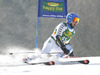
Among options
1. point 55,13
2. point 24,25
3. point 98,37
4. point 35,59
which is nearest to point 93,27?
point 98,37

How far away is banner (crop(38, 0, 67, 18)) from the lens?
196 inches

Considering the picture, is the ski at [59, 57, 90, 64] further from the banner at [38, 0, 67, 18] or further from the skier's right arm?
the banner at [38, 0, 67, 18]

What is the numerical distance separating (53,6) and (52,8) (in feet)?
0.26

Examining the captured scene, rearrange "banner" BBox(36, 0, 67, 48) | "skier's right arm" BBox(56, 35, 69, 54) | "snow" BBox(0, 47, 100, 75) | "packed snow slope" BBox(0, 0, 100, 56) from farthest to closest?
"banner" BBox(36, 0, 67, 48) < "packed snow slope" BBox(0, 0, 100, 56) < "skier's right arm" BBox(56, 35, 69, 54) < "snow" BBox(0, 47, 100, 75)

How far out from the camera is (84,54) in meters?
5.41

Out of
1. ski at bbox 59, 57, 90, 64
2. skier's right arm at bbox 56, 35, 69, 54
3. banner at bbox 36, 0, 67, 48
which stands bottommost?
ski at bbox 59, 57, 90, 64

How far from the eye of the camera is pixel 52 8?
510cm

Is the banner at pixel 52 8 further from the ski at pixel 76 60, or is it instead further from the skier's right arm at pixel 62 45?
the ski at pixel 76 60

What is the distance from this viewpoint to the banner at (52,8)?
16.4ft

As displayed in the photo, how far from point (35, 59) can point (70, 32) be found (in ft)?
2.73

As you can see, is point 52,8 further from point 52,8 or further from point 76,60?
point 76,60

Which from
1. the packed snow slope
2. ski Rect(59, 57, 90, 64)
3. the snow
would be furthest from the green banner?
the snow

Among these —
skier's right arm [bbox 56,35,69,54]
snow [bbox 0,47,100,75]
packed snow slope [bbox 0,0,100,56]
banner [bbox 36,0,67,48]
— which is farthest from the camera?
banner [bbox 36,0,67,48]
